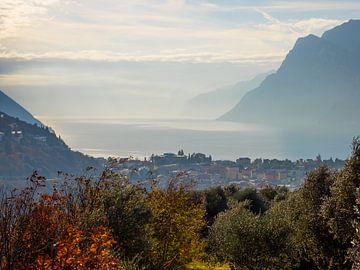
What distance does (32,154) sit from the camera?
159750mm

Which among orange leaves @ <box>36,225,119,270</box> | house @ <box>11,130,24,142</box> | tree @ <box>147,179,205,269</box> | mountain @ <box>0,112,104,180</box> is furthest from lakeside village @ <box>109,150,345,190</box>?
orange leaves @ <box>36,225,119,270</box>

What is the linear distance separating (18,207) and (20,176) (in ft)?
436

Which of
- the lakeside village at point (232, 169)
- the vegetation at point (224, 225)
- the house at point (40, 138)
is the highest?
the house at point (40, 138)

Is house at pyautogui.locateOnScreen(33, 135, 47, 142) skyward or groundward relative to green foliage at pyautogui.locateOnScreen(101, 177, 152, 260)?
skyward

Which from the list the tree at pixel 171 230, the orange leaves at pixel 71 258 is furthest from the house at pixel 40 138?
the orange leaves at pixel 71 258

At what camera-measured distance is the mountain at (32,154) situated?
479 ft

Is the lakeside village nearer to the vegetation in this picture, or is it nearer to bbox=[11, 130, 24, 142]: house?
bbox=[11, 130, 24, 142]: house

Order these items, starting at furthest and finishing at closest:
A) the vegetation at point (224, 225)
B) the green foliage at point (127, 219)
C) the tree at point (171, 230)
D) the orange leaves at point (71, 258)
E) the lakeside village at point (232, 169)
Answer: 1. the lakeside village at point (232, 169)
2. the tree at point (171, 230)
3. the green foliage at point (127, 219)
4. the vegetation at point (224, 225)
5. the orange leaves at point (71, 258)

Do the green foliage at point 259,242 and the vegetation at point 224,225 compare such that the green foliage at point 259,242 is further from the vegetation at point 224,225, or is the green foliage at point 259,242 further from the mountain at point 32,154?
the mountain at point 32,154

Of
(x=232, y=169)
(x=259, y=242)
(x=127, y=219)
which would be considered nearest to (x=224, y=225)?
(x=259, y=242)

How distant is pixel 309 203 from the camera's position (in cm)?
2289

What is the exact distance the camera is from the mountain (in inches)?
5748

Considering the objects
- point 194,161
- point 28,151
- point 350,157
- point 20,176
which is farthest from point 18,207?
point 194,161

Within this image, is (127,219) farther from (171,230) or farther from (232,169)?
(232,169)
